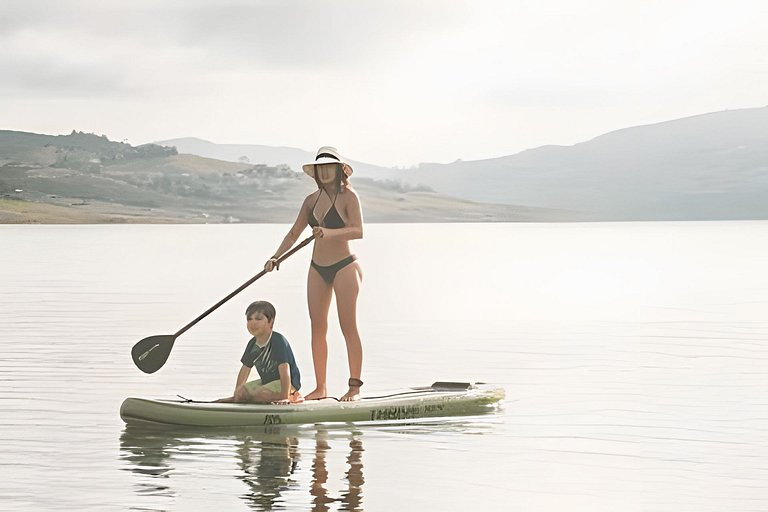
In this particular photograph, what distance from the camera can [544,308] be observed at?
110 feet

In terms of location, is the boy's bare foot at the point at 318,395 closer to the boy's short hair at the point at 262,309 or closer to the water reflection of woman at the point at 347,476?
the water reflection of woman at the point at 347,476

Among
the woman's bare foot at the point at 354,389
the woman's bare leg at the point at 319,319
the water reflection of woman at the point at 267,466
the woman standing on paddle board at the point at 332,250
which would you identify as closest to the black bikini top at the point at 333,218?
the woman standing on paddle board at the point at 332,250

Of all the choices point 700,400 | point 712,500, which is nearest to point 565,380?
point 700,400

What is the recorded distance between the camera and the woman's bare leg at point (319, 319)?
13.8 meters

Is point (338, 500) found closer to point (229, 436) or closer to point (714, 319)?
point (229, 436)

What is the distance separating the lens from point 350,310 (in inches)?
543

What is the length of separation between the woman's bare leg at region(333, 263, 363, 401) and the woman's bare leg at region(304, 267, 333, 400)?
13 centimetres

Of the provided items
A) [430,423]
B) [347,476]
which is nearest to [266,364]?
[430,423]

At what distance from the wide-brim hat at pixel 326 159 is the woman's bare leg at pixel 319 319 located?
1.01 meters

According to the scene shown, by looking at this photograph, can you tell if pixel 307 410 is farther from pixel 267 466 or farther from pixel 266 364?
pixel 267 466

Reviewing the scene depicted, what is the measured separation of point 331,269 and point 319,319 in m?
0.51

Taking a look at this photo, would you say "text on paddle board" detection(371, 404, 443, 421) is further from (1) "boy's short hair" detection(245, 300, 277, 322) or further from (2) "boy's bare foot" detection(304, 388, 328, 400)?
(1) "boy's short hair" detection(245, 300, 277, 322)

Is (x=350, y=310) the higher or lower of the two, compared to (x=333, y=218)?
lower

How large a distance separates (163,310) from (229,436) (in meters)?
18.7
